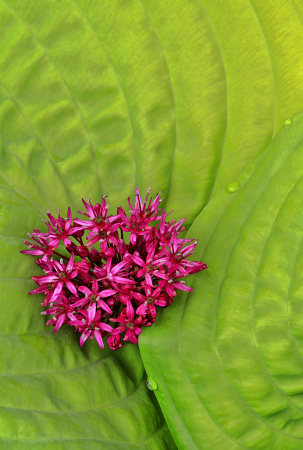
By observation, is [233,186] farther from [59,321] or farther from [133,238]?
[59,321]

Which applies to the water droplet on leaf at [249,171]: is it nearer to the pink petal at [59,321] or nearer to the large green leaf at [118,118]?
the large green leaf at [118,118]

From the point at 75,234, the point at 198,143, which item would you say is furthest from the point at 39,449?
the point at 198,143

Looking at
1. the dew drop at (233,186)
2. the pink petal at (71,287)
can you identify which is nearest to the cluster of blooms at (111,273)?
the pink petal at (71,287)

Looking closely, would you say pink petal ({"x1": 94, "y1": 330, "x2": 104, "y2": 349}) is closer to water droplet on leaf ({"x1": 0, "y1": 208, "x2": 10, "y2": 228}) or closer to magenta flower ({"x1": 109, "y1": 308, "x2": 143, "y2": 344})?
magenta flower ({"x1": 109, "y1": 308, "x2": 143, "y2": 344})

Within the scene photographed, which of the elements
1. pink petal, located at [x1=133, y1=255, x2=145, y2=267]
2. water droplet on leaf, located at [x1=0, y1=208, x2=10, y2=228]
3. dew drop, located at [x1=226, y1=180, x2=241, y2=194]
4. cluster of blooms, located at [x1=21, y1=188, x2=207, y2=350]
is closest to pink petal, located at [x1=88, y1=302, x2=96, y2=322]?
cluster of blooms, located at [x1=21, y1=188, x2=207, y2=350]

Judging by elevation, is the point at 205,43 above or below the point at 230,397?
above

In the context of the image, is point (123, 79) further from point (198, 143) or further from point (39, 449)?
point (39, 449)
